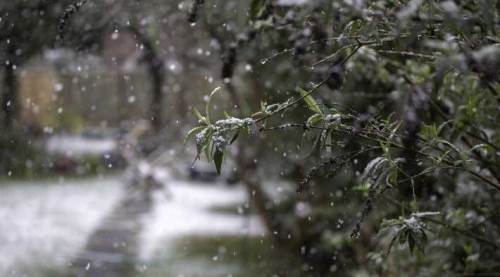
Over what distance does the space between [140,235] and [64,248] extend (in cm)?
95

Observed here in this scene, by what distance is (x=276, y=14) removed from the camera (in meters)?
2.10

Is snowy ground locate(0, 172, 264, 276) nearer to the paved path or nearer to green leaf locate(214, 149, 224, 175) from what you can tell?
the paved path

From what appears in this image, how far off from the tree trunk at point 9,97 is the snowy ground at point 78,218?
44.4 inches

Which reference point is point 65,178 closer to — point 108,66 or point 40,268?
point 108,66

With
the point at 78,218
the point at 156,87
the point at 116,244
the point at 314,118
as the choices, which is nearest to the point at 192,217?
the point at 78,218

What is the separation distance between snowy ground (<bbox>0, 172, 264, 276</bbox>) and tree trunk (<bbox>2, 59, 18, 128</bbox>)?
1127 millimetres

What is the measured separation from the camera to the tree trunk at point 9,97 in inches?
258

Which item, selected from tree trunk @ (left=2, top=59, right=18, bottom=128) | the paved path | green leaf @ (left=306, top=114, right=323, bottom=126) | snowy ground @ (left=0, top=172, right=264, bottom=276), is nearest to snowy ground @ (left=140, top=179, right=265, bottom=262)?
snowy ground @ (left=0, top=172, right=264, bottom=276)

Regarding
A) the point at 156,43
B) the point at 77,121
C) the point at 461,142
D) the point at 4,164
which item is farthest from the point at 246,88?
the point at 77,121

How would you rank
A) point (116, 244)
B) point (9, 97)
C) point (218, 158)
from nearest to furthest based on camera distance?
point (218, 158), point (116, 244), point (9, 97)

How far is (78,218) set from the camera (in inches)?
316

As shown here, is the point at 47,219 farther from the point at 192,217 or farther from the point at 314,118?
the point at 314,118

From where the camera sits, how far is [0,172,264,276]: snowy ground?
5.80 meters

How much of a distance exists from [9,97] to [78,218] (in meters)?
1.75
